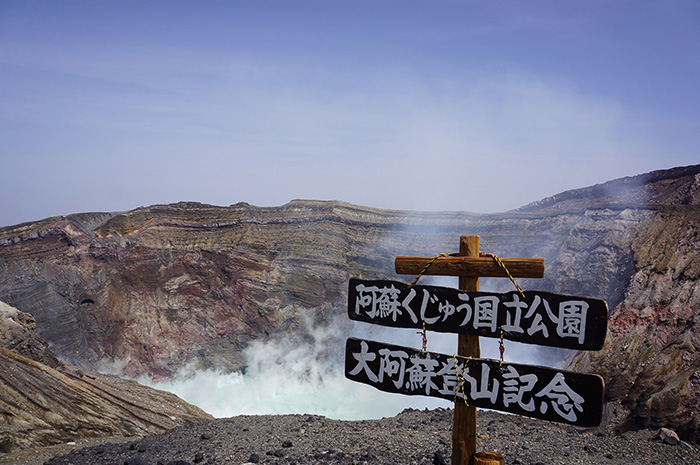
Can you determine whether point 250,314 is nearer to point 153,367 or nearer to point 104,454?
point 153,367

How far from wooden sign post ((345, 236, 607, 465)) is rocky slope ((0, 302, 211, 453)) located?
→ 6975mm

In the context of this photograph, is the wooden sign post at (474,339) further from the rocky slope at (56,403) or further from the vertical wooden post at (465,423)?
the rocky slope at (56,403)

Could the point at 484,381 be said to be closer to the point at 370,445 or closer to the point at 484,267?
the point at 484,267

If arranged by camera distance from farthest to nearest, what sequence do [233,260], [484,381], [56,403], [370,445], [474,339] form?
[233,260], [56,403], [370,445], [474,339], [484,381]

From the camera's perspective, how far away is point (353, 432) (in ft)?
30.4

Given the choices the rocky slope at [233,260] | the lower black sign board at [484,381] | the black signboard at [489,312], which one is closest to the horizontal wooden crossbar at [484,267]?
the black signboard at [489,312]

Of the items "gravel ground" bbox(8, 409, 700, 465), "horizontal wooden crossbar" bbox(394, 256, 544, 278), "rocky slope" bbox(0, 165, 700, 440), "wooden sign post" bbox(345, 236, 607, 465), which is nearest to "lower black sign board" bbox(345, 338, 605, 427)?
"wooden sign post" bbox(345, 236, 607, 465)

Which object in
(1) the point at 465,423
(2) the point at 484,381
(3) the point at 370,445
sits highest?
(2) the point at 484,381

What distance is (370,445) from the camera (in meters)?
8.17

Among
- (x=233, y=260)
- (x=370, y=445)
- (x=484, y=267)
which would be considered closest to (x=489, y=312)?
(x=484, y=267)

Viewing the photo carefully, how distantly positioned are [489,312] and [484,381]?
0.64 m

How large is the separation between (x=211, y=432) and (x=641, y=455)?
7.69 metres

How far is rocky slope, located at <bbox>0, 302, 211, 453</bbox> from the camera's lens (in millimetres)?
9156

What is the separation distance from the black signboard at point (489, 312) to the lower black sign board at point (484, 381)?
27 cm
